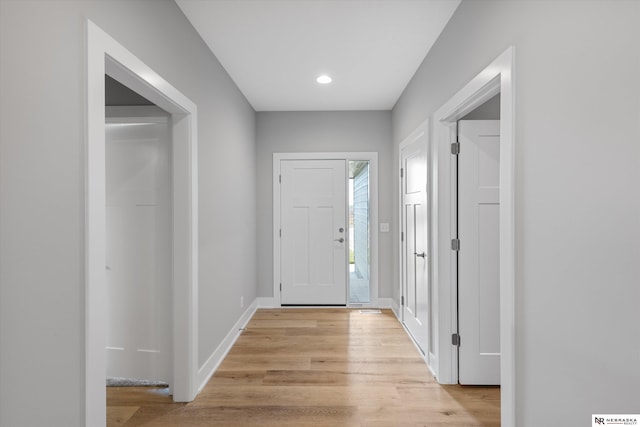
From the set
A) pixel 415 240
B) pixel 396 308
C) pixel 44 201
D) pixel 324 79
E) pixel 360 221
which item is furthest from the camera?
pixel 360 221

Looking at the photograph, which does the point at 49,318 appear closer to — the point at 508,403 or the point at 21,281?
the point at 21,281

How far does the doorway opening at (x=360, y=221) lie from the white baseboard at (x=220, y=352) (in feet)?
5.29

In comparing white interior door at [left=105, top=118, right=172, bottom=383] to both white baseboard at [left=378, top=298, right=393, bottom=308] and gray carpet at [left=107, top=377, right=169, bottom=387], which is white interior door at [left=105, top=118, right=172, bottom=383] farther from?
white baseboard at [left=378, top=298, right=393, bottom=308]

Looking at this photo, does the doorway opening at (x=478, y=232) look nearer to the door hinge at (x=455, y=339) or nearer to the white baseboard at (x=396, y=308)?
the door hinge at (x=455, y=339)

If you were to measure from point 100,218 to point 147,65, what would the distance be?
0.90 m

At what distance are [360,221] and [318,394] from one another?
294 cm

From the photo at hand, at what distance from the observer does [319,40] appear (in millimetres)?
2572

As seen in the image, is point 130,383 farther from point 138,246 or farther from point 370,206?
point 370,206

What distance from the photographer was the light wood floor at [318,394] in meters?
2.09

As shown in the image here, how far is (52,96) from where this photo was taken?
3.67ft

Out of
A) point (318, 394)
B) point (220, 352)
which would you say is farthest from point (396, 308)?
point (220, 352)

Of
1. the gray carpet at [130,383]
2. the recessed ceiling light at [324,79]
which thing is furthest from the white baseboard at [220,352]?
the recessed ceiling light at [324,79]

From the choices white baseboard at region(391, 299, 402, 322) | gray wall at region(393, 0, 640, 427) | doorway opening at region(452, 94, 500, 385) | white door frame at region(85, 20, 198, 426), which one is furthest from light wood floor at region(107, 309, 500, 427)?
gray wall at region(393, 0, 640, 427)

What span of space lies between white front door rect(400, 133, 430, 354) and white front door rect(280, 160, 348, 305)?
105 cm
